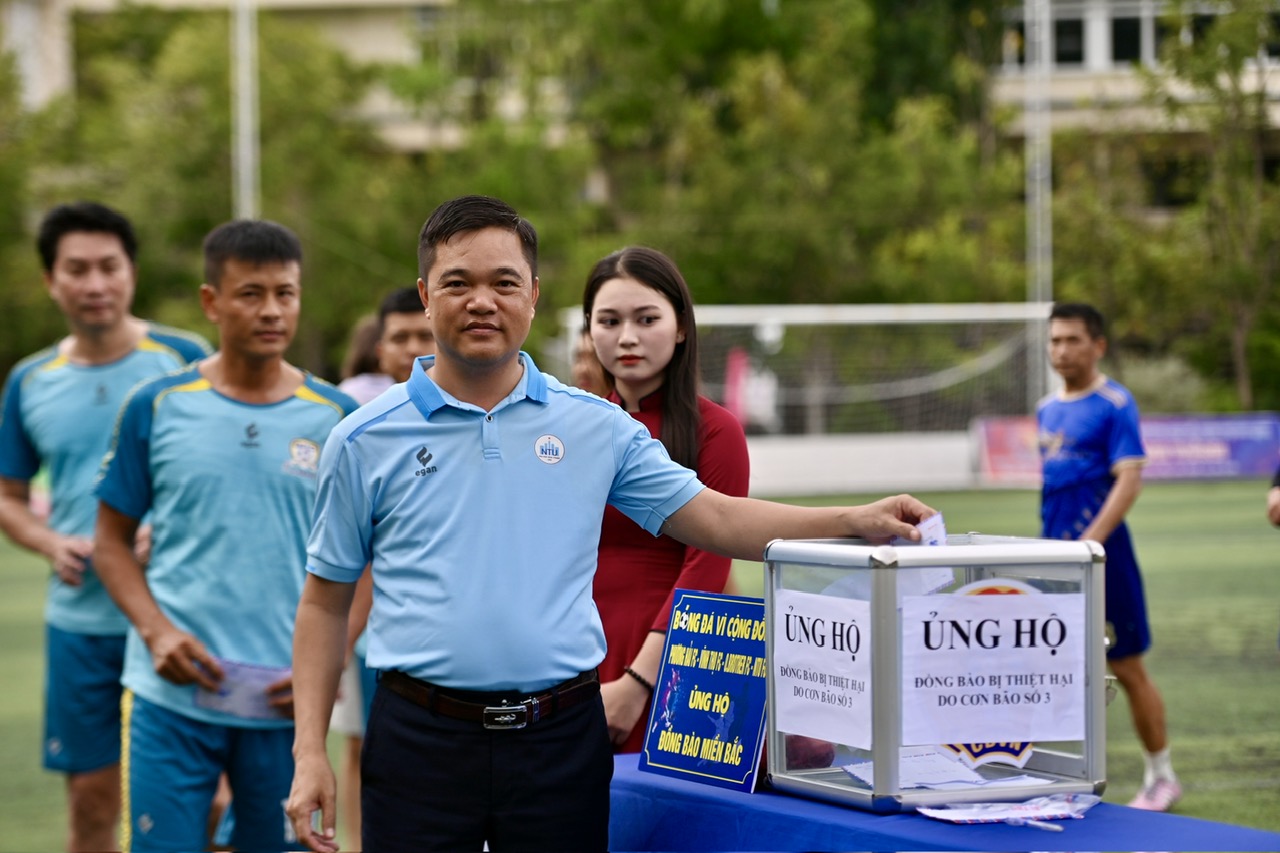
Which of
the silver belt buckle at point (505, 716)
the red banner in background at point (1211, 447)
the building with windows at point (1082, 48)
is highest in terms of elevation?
the building with windows at point (1082, 48)

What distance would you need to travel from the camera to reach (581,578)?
3027mm

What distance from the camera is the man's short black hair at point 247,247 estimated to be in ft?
14.2

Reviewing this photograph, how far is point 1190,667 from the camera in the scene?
9.75 metres

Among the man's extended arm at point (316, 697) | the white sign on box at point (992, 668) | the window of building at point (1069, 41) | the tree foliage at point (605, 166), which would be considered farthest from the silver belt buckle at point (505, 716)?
the window of building at point (1069, 41)

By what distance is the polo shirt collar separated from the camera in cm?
296

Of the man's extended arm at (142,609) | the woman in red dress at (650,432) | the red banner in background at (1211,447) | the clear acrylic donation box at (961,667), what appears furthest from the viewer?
the red banner in background at (1211,447)

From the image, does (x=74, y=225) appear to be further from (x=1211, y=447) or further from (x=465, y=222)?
(x=1211, y=447)

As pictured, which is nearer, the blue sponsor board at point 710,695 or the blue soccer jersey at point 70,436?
the blue sponsor board at point 710,695

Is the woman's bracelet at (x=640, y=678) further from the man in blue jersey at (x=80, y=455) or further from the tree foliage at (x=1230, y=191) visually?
the tree foliage at (x=1230, y=191)

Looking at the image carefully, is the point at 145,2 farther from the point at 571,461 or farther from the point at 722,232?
the point at 571,461

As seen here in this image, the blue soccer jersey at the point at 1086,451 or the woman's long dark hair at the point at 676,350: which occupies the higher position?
the woman's long dark hair at the point at 676,350

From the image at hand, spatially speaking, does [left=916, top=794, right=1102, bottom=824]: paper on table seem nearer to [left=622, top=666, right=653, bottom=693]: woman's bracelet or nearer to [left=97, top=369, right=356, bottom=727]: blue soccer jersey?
[left=622, top=666, right=653, bottom=693]: woman's bracelet

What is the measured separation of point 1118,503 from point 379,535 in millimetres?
4510

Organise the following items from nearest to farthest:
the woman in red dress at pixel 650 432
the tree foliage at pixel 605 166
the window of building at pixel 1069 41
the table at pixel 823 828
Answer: the table at pixel 823 828, the woman in red dress at pixel 650 432, the tree foliage at pixel 605 166, the window of building at pixel 1069 41
